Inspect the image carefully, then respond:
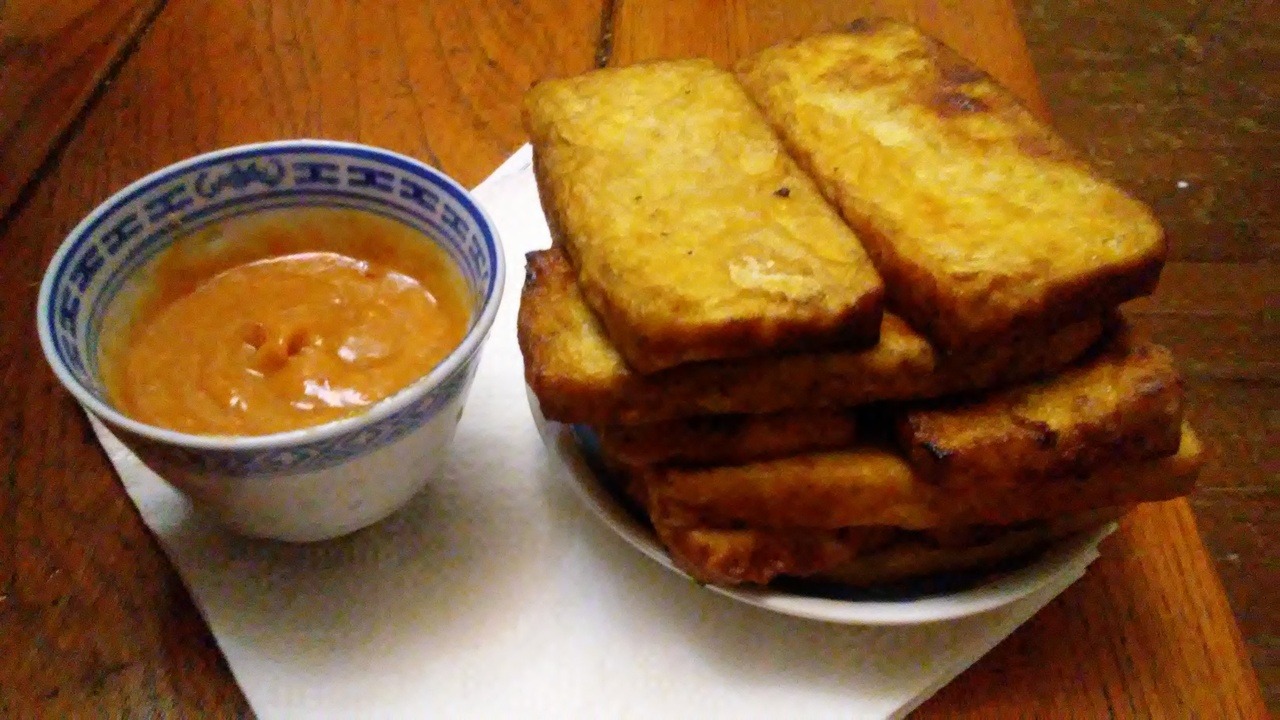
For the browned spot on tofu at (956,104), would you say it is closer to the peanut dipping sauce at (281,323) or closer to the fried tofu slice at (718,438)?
the fried tofu slice at (718,438)

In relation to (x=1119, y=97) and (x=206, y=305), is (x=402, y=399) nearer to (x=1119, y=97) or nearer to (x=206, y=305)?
(x=206, y=305)

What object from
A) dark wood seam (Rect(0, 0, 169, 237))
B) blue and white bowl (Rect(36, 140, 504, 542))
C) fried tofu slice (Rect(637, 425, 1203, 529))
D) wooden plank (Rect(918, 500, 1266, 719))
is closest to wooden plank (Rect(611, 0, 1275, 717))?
wooden plank (Rect(918, 500, 1266, 719))

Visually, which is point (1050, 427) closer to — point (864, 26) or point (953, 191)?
point (953, 191)

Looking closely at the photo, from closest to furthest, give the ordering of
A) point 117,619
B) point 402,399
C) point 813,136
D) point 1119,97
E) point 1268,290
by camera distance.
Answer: point 402,399, point 117,619, point 813,136, point 1268,290, point 1119,97

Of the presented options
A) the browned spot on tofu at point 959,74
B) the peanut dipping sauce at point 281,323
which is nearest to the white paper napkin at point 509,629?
the peanut dipping sauce at point 281,323

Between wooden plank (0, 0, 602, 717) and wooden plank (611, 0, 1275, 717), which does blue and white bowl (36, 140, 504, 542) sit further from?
wooden plank (611, 0, 1275, 717)

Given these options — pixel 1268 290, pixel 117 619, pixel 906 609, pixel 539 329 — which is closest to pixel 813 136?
pixel 539 329
